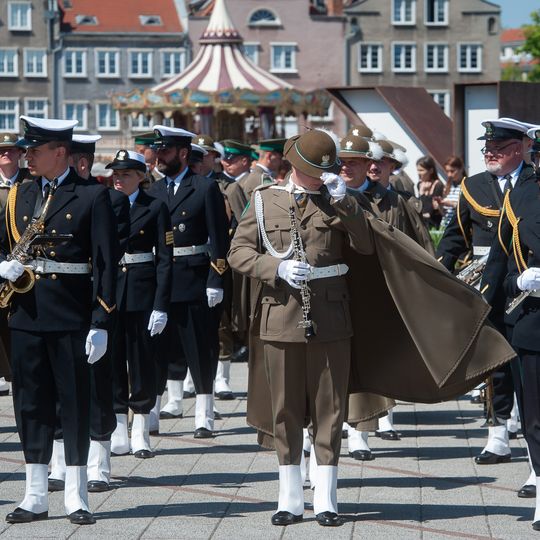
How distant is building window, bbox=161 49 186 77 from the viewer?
79.6m

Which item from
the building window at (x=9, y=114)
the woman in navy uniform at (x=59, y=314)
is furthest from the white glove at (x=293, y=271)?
Answer: the building window at (x=9, y=114)

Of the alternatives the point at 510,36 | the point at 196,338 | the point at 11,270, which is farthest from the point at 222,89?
the point at 510,36

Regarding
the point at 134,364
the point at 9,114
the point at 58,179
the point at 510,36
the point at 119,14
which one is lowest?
the point at 134,364

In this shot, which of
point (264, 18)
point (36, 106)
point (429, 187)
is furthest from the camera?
point (36, 106)

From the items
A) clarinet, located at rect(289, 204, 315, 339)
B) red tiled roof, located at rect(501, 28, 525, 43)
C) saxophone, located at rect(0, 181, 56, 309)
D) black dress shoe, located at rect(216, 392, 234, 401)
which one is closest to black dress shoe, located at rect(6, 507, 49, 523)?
saxophone, located at rect(0, 181, 56, 309)

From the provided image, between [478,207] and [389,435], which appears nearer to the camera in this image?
[478,207]

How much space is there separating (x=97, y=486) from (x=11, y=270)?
1769 mm

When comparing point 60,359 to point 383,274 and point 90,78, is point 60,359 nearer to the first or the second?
point 383,274

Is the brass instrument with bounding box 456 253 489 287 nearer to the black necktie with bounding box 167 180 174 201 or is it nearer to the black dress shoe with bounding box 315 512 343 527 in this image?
the black necktie with bounding box 167 180 174 201

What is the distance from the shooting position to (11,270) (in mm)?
7953

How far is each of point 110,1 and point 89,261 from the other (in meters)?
74.7

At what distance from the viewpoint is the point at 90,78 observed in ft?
261

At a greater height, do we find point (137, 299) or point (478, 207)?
point (478, 207)

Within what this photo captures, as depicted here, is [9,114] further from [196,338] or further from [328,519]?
[328,519]
